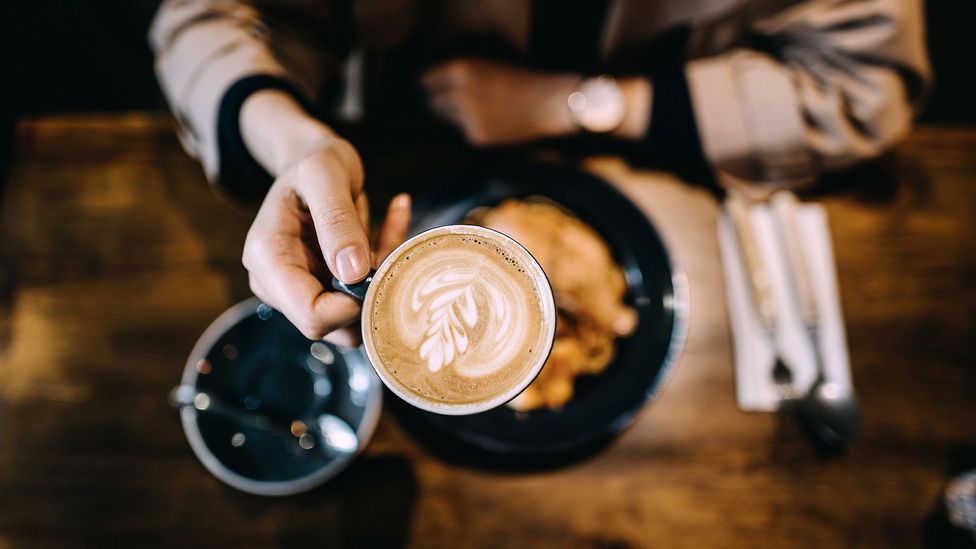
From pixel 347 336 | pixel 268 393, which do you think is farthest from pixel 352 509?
pixel 347 336

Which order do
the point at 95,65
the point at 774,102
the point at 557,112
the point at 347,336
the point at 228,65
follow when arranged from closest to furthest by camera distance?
the point at 347,336
the point at 228,65
the point at 774,102
the point at 557,112
the point at 95,65

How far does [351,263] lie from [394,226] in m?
0.23

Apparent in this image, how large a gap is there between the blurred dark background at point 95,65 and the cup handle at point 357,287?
207 cm

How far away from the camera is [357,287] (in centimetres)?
89

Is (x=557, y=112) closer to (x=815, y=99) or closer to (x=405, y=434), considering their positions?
(x=815, y=99)

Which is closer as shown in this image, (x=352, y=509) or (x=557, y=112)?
(x=352, y=509)

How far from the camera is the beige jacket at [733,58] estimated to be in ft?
4.12

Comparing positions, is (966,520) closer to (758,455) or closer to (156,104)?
(758,455)

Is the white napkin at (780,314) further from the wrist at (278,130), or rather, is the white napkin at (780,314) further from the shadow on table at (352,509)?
the wrist at (278,130)

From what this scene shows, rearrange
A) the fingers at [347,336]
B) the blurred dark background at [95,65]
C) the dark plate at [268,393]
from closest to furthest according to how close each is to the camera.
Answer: the fingers at [347,336]
the dark plate at [268,393]
the blurred dark background at [95,65]

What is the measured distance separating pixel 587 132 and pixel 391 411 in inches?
33.5

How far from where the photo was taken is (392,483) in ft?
4.01

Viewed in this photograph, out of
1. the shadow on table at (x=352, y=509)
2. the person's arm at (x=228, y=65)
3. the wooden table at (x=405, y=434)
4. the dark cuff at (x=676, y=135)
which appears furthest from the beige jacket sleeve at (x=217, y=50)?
the dark cuff at (x=676, y=135)

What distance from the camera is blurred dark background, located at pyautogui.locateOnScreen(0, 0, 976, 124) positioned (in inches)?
93.4
